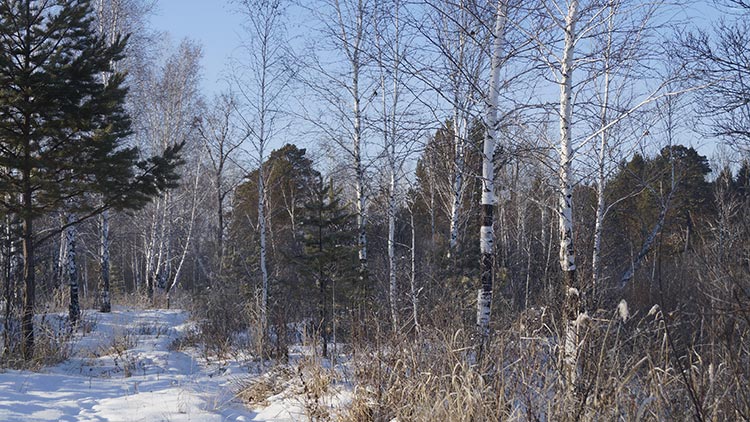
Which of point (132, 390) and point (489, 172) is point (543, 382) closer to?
point (489, 172)

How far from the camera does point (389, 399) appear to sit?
13.9 ft

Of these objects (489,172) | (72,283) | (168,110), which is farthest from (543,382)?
(168,110)

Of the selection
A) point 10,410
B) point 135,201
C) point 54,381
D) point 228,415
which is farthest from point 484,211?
point 135,201

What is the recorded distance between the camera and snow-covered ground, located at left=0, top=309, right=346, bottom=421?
15.5ft

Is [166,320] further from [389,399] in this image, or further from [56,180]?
[389,399]

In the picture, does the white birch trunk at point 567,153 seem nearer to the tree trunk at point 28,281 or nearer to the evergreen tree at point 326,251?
the evergreen tree at point 326,251

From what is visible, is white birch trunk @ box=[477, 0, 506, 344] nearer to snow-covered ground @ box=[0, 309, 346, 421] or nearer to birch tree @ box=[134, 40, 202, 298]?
snow-covered ground @ box=[0, 309, 346, 421]

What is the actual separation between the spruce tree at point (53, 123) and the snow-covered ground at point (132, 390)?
1.40 m

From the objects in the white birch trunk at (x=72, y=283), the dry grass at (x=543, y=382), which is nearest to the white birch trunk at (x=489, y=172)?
the dry grass at (x=543, y=382)

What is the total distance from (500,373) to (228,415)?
2595 millimetres

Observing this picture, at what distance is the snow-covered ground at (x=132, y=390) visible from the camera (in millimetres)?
4734

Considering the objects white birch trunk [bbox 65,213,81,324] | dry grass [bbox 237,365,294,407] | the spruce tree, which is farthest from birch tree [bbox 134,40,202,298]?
dry grass [bbox 237,365,294,407]

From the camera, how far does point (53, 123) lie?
8594 mm

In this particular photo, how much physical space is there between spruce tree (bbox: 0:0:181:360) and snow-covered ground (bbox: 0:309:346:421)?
140 centimetres
